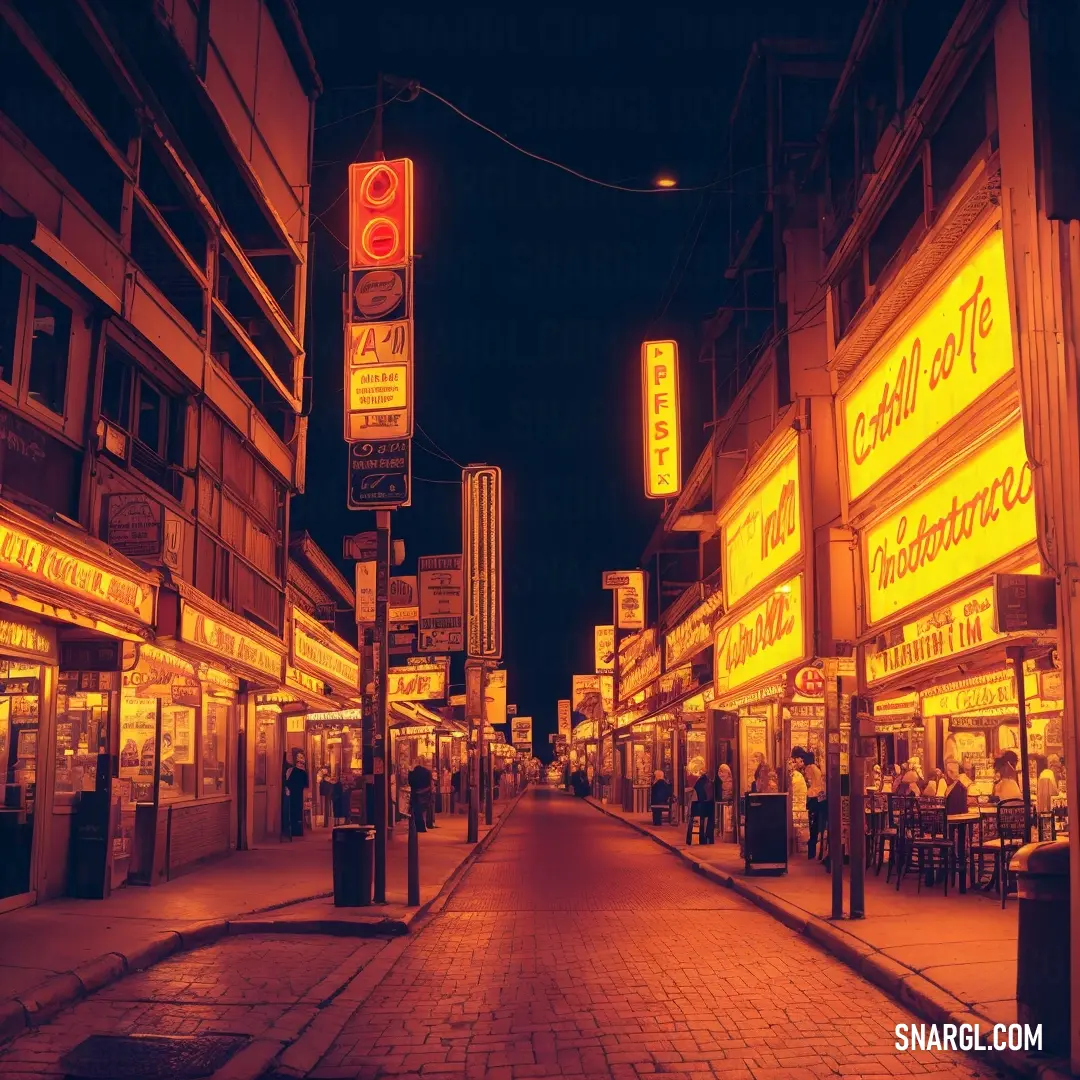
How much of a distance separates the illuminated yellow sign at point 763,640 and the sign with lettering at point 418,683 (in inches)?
519

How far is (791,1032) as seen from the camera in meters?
8.02

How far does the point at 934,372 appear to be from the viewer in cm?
1114

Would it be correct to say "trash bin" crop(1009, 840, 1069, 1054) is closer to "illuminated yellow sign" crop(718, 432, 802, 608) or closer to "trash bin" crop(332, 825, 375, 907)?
"illuminated yellow sign" crop(718, 432, 802, 608)

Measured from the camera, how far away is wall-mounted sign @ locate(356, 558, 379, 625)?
28.2 metres

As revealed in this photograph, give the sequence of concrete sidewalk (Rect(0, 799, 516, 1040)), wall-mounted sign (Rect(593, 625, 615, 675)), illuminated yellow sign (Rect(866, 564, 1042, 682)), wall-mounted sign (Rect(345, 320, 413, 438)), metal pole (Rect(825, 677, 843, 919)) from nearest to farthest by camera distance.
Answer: concrete sidewalk (Rect(0, 799, 516, 1040)) → illuminated yellow sign (Rect(866, 564, 1042, 682)) → metal pole (Rect(825, 677, 843, 919)) → wall-mounted sign (Rect(345, 320, 413, 438)) → wall-mounted sign (Rect(593, 625, 615, 675))

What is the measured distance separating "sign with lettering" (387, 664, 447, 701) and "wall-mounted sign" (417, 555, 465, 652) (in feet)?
8.29

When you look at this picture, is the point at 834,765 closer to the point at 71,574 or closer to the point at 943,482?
the point at 943,482

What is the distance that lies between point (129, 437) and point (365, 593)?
12291 mm

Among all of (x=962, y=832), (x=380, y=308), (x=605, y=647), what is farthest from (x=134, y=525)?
(x=605, y=647)


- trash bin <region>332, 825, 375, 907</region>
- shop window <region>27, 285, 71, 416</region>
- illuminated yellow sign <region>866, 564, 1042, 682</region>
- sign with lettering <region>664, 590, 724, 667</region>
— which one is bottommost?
trash bin <region>332, 825, 375, 907</region>

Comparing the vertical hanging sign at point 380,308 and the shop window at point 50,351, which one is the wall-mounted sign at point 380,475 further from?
the shop window at point 50,351

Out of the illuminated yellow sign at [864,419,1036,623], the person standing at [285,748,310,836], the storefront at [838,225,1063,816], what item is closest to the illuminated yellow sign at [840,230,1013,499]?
the storefront at [838,225,1063,816]

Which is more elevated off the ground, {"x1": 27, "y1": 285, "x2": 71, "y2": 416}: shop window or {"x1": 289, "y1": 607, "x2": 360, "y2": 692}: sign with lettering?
{"x1": 27, "y1": 285, "x2": 71, "y2": 416}: shop window

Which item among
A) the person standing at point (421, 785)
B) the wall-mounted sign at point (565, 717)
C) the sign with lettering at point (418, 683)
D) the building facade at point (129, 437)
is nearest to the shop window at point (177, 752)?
the building facade at point (129, 437)
